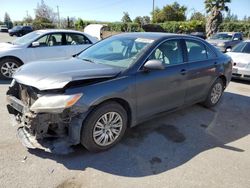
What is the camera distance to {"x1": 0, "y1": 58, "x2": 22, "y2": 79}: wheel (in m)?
7.02

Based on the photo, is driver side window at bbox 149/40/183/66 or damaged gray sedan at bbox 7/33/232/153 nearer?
damaged gray sedan at bbox 7/33/232/153

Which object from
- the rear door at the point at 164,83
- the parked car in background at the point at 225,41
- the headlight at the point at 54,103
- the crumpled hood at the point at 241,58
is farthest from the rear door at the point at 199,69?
the parked car in background at the point at 225,41

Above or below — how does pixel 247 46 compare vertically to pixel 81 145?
above

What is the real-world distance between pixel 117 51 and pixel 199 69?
1.62m

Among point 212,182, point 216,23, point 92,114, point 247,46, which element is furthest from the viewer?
point 216,23

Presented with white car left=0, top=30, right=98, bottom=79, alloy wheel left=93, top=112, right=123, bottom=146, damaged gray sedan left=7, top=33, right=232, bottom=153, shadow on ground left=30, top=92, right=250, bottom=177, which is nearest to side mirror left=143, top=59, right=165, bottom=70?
damaged gray sedan left=7, top=33, right=232, bottom=153

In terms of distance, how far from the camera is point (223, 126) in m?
4.45

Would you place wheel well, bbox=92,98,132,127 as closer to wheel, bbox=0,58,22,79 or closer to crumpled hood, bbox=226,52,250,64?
→ wheel, bbox=0,58,22,79

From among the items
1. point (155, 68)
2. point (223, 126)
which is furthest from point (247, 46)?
point (155, 68)

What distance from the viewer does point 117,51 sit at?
401cm

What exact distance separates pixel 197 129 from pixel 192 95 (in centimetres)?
66

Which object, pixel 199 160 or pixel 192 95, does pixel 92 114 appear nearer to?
pixel 199 160

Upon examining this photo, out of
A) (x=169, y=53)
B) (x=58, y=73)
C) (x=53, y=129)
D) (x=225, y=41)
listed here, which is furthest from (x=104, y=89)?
(x=225, y=41)

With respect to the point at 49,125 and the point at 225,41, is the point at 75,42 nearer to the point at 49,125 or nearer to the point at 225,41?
the point at 49,125
